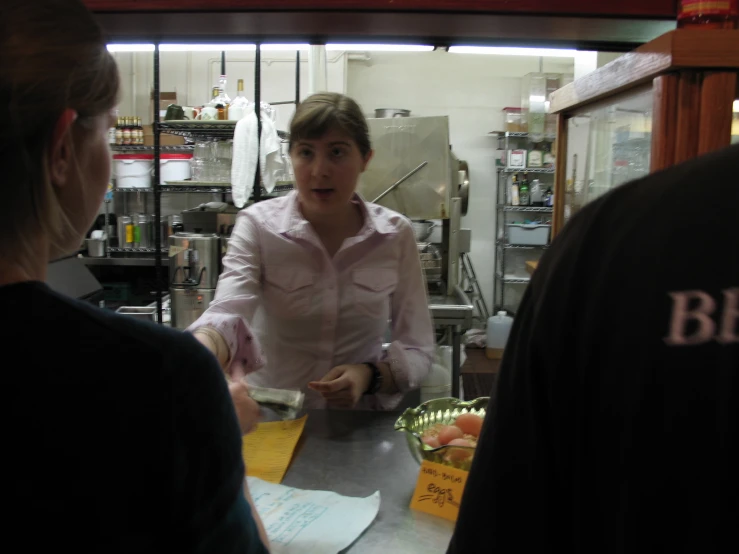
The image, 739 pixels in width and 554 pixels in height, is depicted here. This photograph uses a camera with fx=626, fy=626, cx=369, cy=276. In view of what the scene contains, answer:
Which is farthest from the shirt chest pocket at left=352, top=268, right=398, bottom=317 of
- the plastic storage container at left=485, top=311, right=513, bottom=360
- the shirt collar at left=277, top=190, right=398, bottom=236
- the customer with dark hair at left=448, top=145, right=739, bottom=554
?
the plastic storage container at left=485, top=311, right=513, bottom=360

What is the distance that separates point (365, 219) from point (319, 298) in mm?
296

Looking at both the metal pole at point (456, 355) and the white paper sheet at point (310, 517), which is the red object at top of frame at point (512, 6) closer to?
the white paper sheet at point (310, 517)

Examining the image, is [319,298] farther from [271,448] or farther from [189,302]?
[189,302]

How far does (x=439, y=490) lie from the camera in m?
1.14

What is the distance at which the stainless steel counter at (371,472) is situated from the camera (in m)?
1.07

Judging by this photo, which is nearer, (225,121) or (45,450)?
(45,450)

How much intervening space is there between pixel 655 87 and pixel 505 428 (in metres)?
0.87

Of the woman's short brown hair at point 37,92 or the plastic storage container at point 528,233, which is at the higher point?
the woman's short brown hair at point 37,92

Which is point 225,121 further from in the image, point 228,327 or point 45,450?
point 45,450

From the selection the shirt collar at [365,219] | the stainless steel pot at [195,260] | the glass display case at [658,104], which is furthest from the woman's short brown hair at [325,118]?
the stainless steel pot at [195,260]

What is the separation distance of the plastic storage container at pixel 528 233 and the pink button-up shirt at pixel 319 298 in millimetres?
5374

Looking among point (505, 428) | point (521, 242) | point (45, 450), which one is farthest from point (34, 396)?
point (521, 242)

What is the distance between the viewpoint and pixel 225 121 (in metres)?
4.33

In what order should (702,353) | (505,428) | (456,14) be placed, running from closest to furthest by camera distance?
1. (702,353)
2. (505,428)
3. (456,14)
